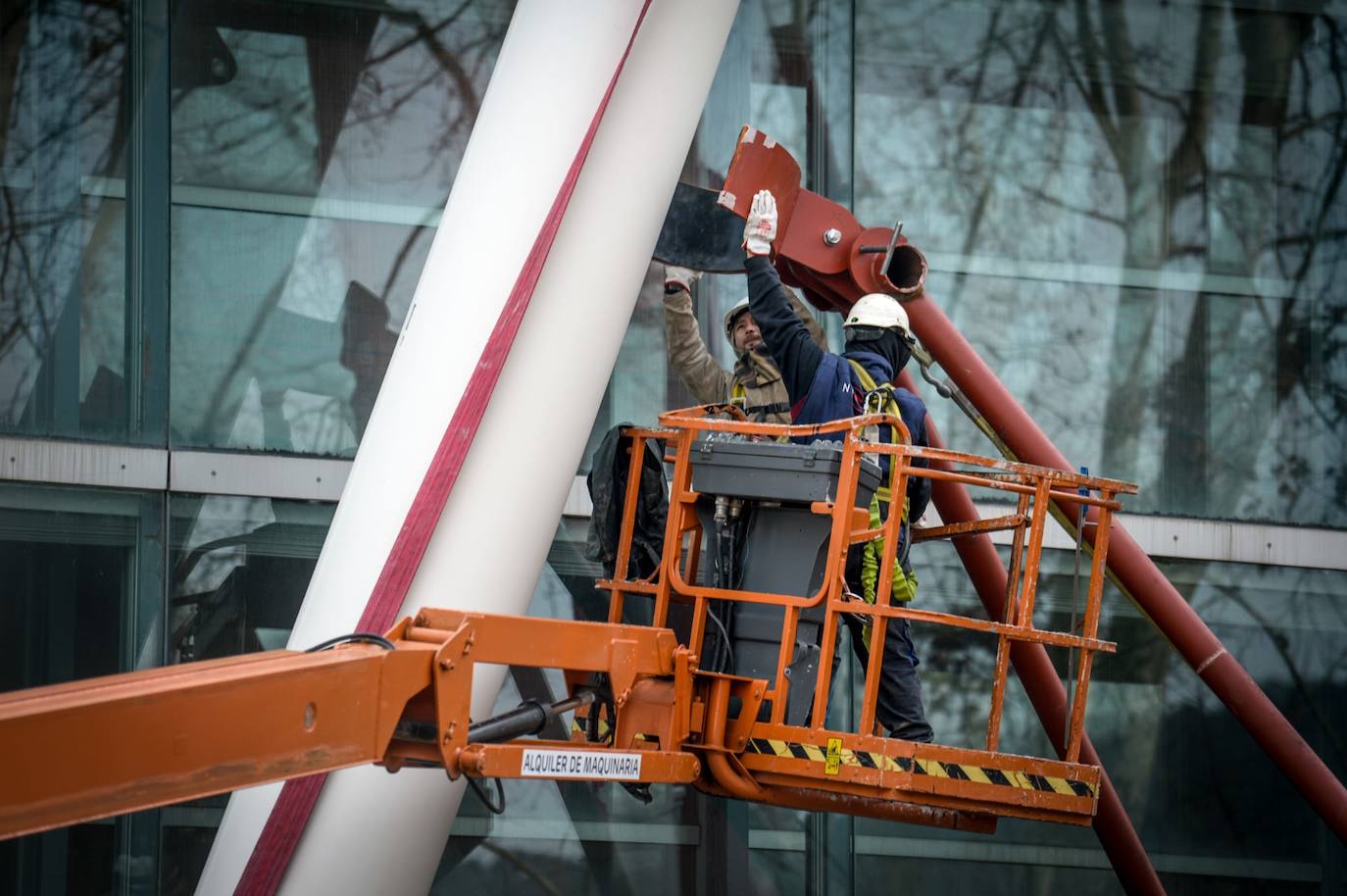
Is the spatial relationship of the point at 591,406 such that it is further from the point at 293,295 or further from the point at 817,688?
the point at 293,295

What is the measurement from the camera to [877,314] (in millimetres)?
6340

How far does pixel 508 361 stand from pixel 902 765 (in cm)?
223

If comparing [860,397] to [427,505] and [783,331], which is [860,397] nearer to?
[783,331]

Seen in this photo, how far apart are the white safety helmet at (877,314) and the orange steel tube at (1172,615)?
0.86 m

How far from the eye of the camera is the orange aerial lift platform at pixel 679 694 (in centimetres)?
363

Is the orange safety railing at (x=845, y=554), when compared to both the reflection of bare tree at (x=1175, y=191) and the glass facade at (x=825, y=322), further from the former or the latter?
the reflection of bare tree at (x=1175, y=191)

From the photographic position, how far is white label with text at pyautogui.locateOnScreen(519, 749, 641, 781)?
14.8ft

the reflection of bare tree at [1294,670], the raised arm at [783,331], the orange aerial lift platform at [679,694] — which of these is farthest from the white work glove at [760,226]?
the reflection of bare tree at [1294,670]

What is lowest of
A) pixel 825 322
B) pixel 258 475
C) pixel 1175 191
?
pixel 258 475

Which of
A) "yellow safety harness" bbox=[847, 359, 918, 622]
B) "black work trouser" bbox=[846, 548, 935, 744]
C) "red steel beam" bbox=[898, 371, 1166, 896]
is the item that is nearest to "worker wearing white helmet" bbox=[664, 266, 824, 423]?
"red steel beam" bbox=[898, 371, 1166, 896]

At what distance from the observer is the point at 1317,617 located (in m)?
9.70

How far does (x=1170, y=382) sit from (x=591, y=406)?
5.22m

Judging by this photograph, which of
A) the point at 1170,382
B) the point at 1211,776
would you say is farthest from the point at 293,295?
the point at 1211,776

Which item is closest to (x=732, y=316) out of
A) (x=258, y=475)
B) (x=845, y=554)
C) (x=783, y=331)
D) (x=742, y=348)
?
(x=742, y=348)
